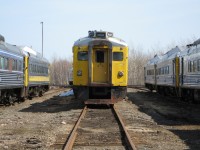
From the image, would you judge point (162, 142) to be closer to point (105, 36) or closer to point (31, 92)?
point (105, 36)

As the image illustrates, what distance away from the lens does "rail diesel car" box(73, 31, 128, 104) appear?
18.9m

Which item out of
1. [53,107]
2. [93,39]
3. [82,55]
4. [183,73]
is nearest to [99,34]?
[93,39]

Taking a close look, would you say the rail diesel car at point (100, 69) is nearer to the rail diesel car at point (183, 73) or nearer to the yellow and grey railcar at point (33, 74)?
the rail diesel car at point (183, 73)

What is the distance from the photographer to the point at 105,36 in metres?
19.4

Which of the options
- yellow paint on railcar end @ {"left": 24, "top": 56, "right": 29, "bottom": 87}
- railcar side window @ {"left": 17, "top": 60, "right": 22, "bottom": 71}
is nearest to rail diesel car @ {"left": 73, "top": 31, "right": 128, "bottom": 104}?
railcar side window @ {"left": 17, "top": 60, "right": 22, "bottom": 71}

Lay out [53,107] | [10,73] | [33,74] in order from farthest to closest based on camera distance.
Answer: [33,74] → [53,107] → [10,73]

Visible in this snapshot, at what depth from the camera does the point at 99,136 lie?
10477 millimetres

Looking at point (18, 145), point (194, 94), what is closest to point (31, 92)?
point (194, 94)

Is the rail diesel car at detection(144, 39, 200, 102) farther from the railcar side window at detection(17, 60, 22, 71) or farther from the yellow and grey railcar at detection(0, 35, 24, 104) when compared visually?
the railcar side window at detection(17, 60, 22, 71)

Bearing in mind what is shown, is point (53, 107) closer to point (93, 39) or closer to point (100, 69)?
point (100, 69)

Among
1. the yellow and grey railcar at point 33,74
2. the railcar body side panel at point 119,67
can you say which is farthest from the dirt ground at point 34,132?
the yellow and grey railcar at point 33,74

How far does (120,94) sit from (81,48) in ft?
8.93

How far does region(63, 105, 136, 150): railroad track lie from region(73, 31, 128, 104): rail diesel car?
453 centimetres

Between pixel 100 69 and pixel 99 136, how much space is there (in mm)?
8886
